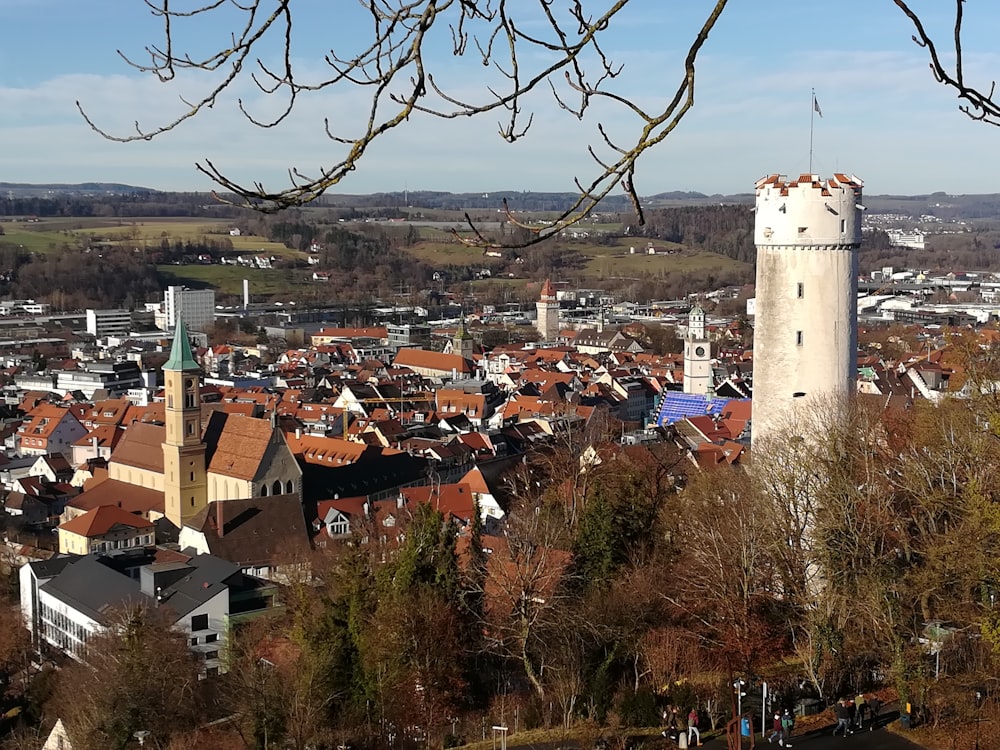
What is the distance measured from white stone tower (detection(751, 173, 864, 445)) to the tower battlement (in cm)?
1

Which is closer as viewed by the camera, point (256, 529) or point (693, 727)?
point (693, 727)

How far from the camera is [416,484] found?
3039 centimetres

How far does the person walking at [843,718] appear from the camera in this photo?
10.6 meters

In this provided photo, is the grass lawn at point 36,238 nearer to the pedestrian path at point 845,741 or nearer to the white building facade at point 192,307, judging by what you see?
the white building facade at point 192,307

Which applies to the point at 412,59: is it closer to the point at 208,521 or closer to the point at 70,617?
the point at 70,617

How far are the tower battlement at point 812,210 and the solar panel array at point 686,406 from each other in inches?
874

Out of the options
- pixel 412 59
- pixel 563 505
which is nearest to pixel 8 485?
pixel 563 505

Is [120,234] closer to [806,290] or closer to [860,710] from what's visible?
[806,290]

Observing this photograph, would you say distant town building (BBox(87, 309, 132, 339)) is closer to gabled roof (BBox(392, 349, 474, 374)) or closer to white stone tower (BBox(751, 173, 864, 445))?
gabled roof (BBox(392, 349, 474, 374))

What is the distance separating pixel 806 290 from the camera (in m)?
12.5

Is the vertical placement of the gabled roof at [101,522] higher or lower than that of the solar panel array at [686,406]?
lower

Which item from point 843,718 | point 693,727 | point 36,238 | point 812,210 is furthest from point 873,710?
point 36,238

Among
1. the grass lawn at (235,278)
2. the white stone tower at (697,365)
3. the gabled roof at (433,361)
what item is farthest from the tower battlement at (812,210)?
the grass lawn at (235,278)

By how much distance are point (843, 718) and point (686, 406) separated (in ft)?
86.6
